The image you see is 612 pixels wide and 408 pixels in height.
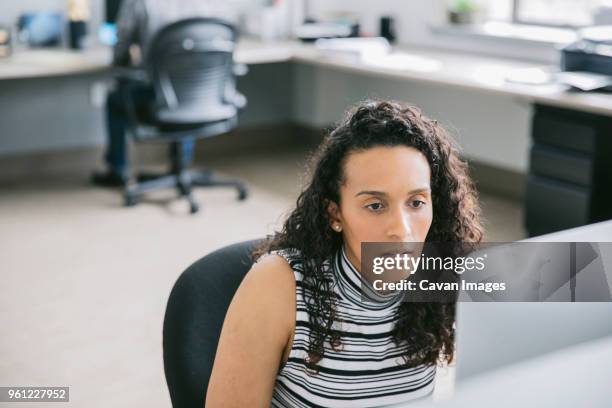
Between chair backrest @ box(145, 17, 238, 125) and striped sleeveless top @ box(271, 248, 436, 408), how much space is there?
2760mm

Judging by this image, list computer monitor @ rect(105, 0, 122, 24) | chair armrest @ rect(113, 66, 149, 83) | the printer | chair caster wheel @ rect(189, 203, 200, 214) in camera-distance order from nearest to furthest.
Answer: the printer < chair armrest @ rect(113, 66, 149, 83) < chair caster wheel @ rect(189, 203, 200, 214) < computer monitor @ rect(105, 0, 122, 24)

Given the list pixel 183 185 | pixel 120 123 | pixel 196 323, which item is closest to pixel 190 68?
pixel 183 185

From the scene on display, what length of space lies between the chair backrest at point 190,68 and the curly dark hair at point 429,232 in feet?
8.75

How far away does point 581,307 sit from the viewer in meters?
0.81

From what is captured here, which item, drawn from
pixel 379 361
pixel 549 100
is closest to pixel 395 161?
pixel 379 361

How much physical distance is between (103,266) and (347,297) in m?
2.35

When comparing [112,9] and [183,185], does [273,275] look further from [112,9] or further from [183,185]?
[112,9]

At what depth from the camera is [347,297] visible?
3.57 feet

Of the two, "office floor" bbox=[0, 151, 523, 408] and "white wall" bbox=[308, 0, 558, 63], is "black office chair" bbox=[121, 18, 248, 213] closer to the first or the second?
"office floor" bbox=[0, 151, 523, 408]

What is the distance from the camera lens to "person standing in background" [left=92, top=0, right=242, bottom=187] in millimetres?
3756

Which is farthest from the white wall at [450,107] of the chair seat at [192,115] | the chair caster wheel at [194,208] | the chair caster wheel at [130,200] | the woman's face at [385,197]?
the woman's face at [385,197]

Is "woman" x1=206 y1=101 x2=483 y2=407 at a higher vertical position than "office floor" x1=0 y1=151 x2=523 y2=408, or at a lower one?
higher

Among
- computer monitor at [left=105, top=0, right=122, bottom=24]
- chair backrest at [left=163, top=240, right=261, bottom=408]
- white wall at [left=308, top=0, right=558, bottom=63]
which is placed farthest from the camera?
computer monitor at [left=105, top=0, right=122, bottom=24]

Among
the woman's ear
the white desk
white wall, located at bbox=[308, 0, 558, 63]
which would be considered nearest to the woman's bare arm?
the woman's ear
